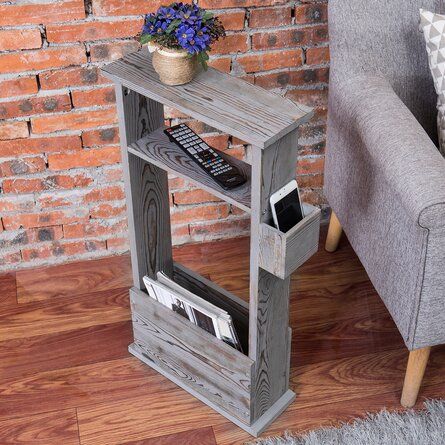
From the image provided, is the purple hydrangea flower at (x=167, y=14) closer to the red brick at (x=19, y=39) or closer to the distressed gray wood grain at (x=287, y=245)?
the distressed gray wood grain at (x=287, y=245)

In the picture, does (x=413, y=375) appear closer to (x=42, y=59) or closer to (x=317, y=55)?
(x=317, y=55)

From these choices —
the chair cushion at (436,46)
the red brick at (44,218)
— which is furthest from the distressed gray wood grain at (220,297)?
the chair cushion at (436,46)

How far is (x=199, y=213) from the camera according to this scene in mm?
2348

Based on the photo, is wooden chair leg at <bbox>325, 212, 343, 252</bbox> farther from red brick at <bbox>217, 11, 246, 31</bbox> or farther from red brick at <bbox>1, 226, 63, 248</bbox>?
red brick at <bbox>1, 226, 63, 248</bbox>

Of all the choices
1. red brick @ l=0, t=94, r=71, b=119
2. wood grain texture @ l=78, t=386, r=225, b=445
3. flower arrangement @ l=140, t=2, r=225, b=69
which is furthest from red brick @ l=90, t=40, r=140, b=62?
wood grain texture @ l=78, t=386, r=225, b=445

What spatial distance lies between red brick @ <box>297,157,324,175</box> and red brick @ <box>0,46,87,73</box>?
0.69 meters

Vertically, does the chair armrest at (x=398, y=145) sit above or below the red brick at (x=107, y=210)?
above

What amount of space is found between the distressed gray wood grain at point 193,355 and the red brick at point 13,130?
1.71ft

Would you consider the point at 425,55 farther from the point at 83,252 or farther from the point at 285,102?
the point at 83,252

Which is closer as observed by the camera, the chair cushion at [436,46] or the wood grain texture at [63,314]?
the chair cushion at [436,46]

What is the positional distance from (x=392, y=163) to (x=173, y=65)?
0.49 metres

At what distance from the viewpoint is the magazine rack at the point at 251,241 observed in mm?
1512

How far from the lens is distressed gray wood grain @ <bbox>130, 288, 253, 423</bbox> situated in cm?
179

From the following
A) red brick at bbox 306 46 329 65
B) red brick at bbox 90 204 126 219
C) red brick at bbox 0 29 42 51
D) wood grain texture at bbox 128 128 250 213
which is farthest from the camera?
red brick at bbox 90 204 126 219
